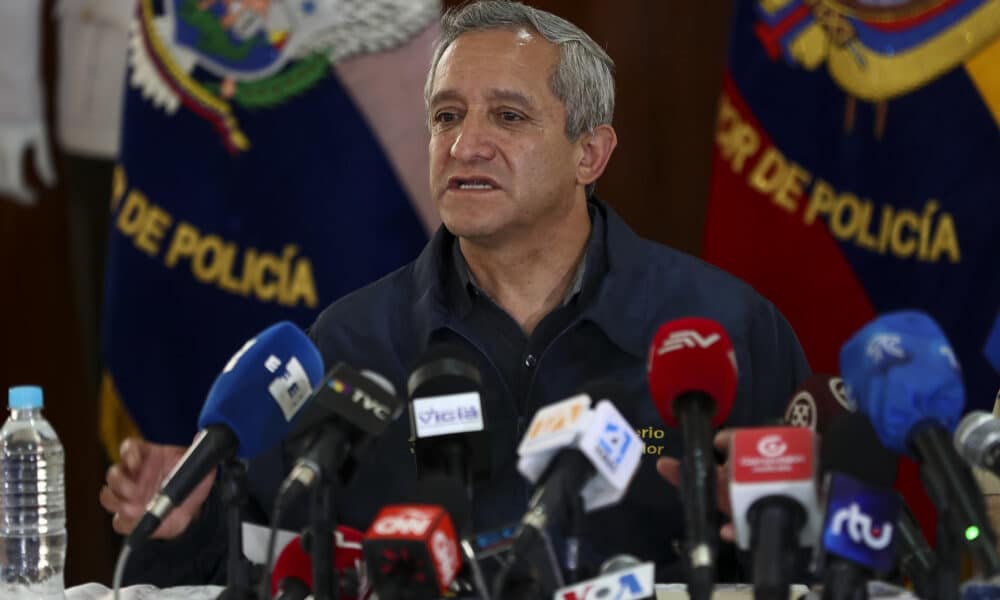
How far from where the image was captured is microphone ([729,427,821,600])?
5.13 feet

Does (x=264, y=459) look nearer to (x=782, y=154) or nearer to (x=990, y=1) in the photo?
(x=782, y=154)

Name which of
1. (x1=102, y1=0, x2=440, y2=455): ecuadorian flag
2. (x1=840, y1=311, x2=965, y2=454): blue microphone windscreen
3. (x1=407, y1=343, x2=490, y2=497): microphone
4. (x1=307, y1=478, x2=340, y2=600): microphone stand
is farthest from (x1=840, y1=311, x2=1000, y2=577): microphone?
(x1=102, y1=0, x2=440, y2=455): ecuadorian flag

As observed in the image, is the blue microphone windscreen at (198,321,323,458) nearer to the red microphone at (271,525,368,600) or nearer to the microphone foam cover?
the red microphone at (271,525,368,600)

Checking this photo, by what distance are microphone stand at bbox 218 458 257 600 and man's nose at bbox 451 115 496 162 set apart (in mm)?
1043

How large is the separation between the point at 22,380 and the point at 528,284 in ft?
8.95

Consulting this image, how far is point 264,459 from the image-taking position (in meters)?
2.48

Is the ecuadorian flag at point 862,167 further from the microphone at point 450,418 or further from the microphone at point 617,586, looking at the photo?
the microphone at point 617,586

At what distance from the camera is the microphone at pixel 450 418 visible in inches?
71.8

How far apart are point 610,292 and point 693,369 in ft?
3.10

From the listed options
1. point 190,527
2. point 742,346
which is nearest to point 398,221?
point 742,346

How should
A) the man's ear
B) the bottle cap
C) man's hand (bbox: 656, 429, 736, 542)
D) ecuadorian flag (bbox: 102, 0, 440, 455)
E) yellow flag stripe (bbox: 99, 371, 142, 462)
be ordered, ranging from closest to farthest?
man's hand (bbox: 656, 429, 736, 542)
the bottle cap
the man's ear
ecuadorian flag (bbox: 102, 0, 440, 455)
yellow flag stripe (bbox: 99, 371, 142, 462)

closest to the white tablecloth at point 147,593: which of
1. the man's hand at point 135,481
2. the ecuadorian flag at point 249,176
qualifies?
the man's hand at point 135,481

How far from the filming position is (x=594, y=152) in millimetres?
2854

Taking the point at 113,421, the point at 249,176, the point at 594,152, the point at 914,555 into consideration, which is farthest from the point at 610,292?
the point at 113,421
